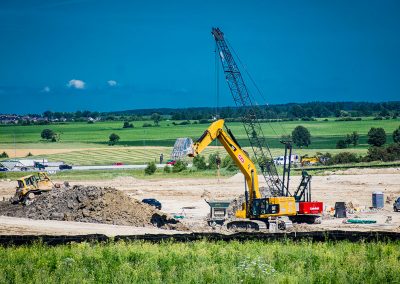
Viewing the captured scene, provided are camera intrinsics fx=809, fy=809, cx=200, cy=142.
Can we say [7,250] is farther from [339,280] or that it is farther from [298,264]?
[339,280]

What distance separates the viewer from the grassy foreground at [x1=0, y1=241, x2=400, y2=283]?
76.8 ft

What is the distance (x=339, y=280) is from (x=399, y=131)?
11953cm

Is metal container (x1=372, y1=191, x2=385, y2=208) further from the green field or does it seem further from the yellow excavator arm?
the green field

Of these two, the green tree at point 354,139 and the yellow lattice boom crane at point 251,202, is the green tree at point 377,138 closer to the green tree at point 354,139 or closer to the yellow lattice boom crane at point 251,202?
the green tree at point 354,139

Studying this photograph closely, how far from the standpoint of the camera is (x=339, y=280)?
23.0 meters

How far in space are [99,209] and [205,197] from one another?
20152 mm

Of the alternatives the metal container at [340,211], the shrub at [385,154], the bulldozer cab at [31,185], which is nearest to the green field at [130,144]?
the shrub at [385,154]

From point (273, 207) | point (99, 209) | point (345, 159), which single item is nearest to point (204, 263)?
point (273, 207)

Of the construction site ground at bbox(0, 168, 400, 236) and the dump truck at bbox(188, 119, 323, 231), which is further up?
the dump truck at bbox(188, 119, 323, 231)

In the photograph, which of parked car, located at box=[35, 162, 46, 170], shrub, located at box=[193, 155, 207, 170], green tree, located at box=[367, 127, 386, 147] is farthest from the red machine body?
green tree, located at box=[367, 127, 386, 147]

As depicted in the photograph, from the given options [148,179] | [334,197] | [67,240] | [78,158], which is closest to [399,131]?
[78,158]

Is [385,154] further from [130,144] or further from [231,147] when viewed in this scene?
[130,144]

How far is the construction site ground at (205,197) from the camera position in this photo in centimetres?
4119

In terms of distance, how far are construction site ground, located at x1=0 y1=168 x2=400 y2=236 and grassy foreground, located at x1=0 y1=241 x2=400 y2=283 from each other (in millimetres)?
10293
